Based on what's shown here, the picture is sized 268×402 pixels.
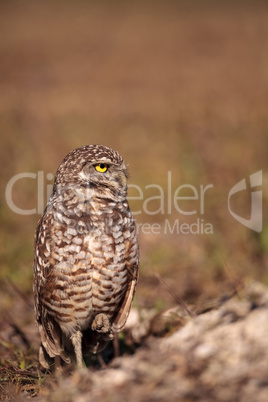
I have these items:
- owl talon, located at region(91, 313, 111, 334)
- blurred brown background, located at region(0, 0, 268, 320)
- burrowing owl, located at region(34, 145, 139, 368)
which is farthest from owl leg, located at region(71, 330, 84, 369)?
blurred brown background, located at region(0, 0, 268, 320)

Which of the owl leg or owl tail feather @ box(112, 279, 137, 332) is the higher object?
owl tail feather @ box(112, 279, 137, 332)

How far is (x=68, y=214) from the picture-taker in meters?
2.98

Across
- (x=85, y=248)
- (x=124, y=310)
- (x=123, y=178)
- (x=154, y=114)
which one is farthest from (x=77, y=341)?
(x=154, y=114)

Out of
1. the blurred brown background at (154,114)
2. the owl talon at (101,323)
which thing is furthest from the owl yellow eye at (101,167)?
the blurred brown background at (154,114)

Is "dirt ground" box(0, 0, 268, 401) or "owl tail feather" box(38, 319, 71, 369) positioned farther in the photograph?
"owl tail feather" box(38, 319, 71, 369)

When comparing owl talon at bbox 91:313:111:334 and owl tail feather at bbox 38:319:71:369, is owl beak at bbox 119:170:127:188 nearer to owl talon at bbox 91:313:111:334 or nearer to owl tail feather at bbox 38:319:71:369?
owl talon at bbox 91:313:111:334

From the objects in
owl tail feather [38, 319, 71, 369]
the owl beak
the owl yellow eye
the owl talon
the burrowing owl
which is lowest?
owl tail feather [38, 319, 71, 369]

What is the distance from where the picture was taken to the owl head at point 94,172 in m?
2.98

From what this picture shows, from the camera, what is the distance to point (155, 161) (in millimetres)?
7484

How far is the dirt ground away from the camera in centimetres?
285

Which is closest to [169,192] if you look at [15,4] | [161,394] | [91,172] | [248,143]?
[248,143]

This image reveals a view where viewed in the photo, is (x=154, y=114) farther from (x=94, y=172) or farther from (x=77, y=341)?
(x=77, y=341)

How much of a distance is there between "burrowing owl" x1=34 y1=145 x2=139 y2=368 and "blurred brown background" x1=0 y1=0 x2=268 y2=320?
1097mm

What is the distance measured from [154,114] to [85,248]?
7045 millimetres
